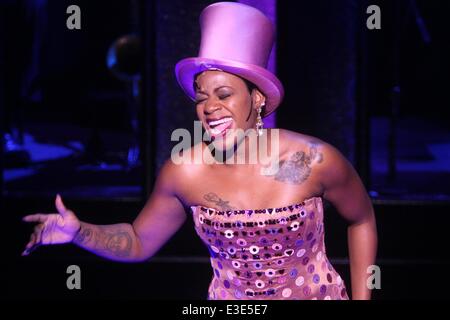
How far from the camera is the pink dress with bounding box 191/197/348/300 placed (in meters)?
2.07

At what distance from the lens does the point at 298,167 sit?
2105 mm

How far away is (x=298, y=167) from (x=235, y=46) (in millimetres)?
433

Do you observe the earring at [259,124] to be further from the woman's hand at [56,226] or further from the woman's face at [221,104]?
the woman's hand at [56,226]

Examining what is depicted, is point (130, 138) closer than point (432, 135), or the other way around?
point (432, 135)

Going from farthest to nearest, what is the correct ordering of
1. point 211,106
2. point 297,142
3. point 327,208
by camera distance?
point 327,208 → point 297,142 → point 211,106

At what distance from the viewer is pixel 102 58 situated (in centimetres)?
633

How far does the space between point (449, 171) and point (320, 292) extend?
308 centimetres

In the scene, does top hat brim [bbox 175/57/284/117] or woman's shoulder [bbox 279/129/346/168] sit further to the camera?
woman's shoulder [bbox 279/129/346/168]

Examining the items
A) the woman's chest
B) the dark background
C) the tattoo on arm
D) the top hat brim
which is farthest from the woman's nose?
the dark background

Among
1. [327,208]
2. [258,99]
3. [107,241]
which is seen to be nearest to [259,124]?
[258,99]

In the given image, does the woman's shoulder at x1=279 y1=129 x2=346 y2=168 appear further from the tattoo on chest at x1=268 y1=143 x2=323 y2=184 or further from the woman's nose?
the woman's nose

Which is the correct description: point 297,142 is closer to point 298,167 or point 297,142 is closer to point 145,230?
point 298,167
